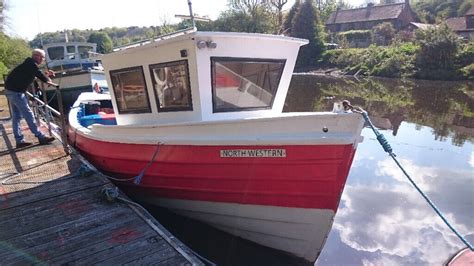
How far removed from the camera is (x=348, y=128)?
13.6 feet

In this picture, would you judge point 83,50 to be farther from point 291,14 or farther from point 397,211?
point 291,14

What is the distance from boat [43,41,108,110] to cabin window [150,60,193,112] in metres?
7.98

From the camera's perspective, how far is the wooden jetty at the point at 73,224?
3873 millimetres

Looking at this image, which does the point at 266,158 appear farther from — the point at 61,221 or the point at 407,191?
the point at 407,191

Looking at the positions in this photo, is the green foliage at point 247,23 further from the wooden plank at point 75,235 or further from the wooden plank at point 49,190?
the wooden plank at point 75,235

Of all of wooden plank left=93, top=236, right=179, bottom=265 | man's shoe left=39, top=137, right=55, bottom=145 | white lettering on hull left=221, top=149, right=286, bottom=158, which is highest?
white lettering on hull left=221, top=149, right=286, bottom=158

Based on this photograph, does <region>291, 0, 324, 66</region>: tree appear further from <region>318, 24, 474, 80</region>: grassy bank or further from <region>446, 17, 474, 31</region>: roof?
<region>446, 17, 474, 31</region>: roof

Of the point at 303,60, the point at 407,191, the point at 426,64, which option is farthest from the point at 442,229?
the point at 303,60

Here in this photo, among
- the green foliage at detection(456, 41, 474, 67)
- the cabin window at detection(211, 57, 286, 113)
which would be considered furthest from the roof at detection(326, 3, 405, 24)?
the cabin window at detection(211, 57, 286, 113)

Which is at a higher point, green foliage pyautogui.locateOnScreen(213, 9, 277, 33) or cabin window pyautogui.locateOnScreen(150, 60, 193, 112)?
green foliage pyautogui.locateOnScreen(213, 9, 277, 33)

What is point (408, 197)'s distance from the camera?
7527 millimetres

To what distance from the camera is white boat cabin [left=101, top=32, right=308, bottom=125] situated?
16.4ft

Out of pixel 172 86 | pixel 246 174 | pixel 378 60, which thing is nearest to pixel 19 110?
pixel 172 86

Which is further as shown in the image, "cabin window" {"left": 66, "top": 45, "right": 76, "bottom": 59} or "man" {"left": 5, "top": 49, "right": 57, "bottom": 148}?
"cabin window" {"left": 66, "top": 45, "right": 76, "bottom": 59}
